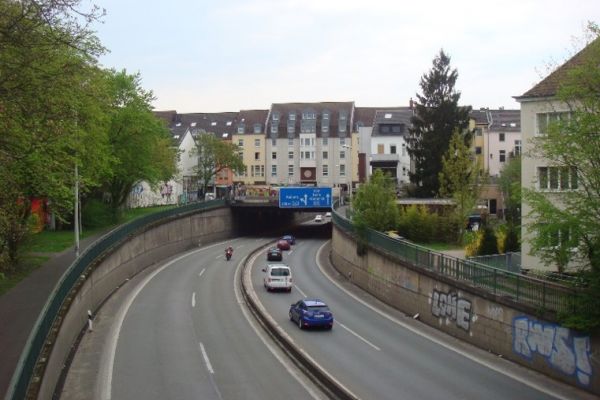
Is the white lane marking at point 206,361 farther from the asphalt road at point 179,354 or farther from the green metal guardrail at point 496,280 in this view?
the green metal guardrail at point 496,280

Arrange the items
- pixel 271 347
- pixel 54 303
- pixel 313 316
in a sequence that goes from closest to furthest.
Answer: pixel 54 303
pixel 271 347
pixel 313 316

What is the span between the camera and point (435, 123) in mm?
68438

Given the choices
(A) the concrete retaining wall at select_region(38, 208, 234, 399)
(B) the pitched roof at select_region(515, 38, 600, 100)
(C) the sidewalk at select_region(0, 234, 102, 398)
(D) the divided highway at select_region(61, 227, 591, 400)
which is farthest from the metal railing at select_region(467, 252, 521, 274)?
(C) the sidewalk at select_region(0, 234, 102, 398)

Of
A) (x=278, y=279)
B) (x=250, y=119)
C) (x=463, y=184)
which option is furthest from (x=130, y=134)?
(x=250, y=119)

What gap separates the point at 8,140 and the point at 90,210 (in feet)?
129

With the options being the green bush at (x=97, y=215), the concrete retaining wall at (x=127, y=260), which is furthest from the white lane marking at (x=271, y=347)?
the green bush at (x=97, y=215)

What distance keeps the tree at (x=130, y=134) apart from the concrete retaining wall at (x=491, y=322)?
26.6m

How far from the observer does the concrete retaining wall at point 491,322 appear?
2133cm

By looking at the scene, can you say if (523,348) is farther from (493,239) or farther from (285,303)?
(285,303)

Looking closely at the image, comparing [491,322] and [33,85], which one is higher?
[33,85]

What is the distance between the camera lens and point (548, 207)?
21547mm

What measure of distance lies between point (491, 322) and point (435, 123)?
44694mm

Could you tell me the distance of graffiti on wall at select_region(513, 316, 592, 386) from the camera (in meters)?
21.1

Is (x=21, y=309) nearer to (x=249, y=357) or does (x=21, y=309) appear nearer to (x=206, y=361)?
(x=206, y=361)
